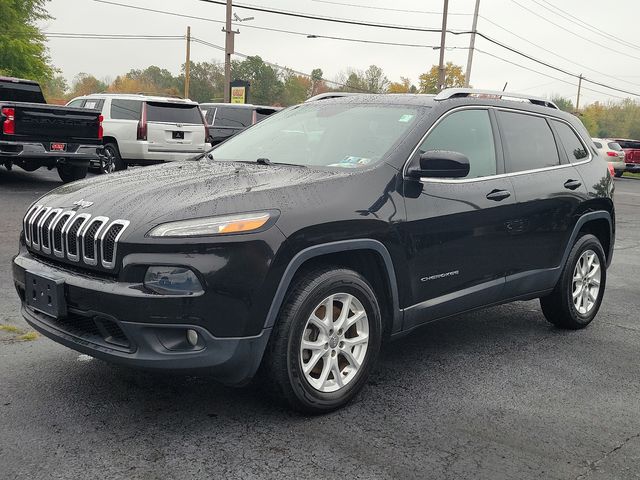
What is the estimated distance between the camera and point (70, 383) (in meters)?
3.74

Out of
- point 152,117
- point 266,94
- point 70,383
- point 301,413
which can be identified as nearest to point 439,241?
point 301,413

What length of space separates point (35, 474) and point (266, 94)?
97694mm

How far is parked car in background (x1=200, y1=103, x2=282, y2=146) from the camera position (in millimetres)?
17625

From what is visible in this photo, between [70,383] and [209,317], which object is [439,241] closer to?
[209,317]

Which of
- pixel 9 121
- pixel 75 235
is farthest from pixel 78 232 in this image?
pixel 9 121

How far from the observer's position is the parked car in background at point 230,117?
17.6 m

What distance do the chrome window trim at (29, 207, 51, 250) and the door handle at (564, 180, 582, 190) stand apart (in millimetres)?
3577

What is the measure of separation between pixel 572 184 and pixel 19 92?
11.8 metres

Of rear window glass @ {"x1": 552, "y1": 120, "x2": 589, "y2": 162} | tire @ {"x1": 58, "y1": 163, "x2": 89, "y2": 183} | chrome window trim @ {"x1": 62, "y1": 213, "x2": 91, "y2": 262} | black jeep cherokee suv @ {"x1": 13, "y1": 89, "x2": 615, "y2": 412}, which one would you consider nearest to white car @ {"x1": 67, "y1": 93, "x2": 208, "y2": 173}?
tire @ {"x1": 58, "y1": 163, "x2": 89, "y2": 183}

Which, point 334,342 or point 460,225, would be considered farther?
point 460,225

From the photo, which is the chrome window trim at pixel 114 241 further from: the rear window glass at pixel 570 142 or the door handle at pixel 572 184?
the rear window glass at pixel 570 142

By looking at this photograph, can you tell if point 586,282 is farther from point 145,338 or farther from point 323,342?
point 145,338

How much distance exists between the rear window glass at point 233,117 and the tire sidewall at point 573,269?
13.4 m

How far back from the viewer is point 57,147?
11.9 metres
